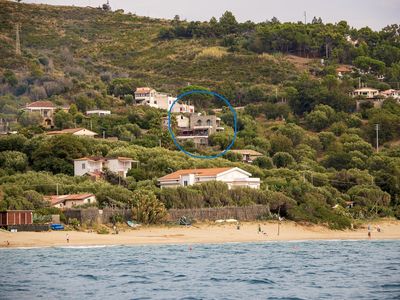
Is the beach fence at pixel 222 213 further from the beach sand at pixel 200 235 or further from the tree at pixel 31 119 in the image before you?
the tree at pixel 31 119

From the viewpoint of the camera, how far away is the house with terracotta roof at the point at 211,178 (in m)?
68.8

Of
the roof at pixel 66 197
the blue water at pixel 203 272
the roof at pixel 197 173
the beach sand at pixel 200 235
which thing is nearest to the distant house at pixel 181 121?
the roof at pixel 197 173

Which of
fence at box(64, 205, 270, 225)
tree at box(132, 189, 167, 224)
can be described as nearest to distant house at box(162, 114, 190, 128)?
fence at box(64, 205, 270, 225)

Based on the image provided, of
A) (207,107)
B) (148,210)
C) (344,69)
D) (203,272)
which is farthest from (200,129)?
(203,272)

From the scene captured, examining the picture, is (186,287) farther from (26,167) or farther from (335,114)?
(335,114)

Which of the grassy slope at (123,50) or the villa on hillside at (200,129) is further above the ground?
the grassy slope at (123,50)

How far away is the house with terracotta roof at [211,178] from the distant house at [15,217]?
15.0 metres

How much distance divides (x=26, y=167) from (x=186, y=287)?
1527 inches

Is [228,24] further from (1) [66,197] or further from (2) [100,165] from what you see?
(1) [66,197]

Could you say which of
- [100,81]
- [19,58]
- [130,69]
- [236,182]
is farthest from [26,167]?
[130,69]

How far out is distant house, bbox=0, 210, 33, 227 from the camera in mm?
53875

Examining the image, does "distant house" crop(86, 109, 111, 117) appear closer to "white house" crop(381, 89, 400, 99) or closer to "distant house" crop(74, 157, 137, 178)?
"distant house" crop(74, 157, 137, 178)

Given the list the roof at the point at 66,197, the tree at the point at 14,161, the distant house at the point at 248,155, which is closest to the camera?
the roof at the point at 66,197

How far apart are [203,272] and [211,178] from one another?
2749 centimetres
